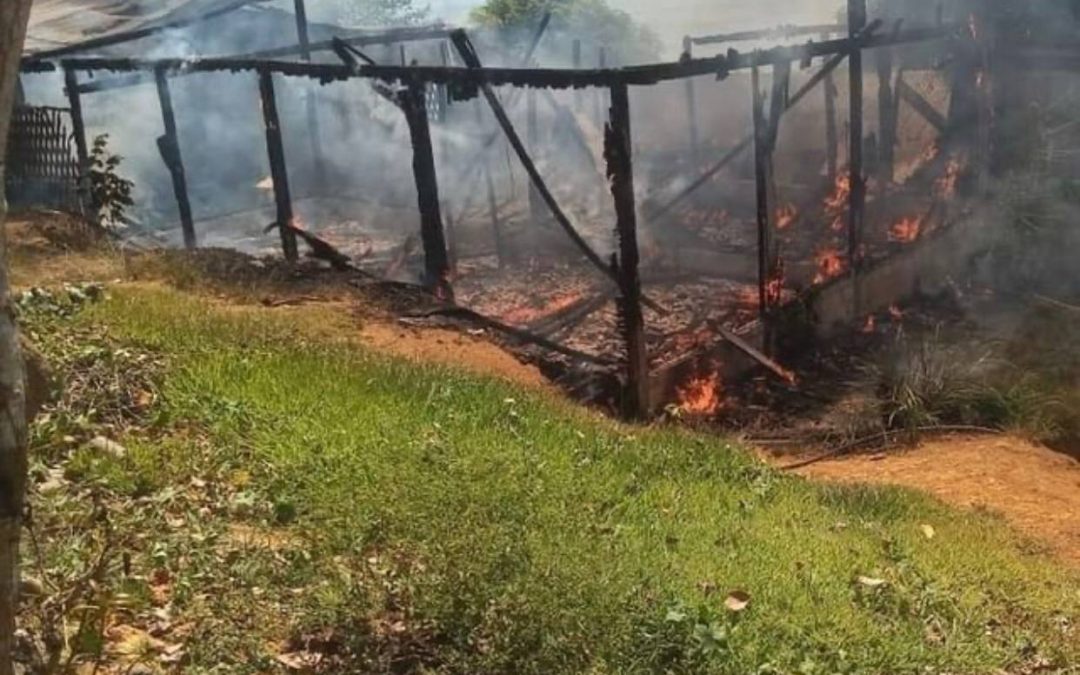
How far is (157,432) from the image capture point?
5.48 meters

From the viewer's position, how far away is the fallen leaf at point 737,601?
14.4 feet

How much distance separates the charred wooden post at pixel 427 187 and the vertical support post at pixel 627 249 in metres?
→ 2.34

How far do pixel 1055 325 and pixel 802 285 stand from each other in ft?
8.96

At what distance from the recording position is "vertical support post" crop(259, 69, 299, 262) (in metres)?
11.8

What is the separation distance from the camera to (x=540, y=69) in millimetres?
8586

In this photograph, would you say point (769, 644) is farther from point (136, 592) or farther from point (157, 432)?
point (157, 432)

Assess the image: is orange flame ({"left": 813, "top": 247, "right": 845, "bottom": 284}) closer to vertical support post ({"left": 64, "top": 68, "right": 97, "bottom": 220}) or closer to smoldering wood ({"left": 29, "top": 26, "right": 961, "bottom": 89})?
smoldering wood ({"left": 29, "top": 26, "right": 961, "bottom": 89})

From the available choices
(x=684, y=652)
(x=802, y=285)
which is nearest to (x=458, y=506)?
(x=684, y=652)

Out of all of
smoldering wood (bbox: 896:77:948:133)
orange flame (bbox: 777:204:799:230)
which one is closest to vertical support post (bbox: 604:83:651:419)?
orange flame (bbox: 777:204:799:230)

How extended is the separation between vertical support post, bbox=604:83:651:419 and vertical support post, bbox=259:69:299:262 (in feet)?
15.3

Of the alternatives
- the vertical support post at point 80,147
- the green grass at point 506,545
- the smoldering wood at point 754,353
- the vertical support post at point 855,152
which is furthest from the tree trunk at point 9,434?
the vertical support post at point 80,147

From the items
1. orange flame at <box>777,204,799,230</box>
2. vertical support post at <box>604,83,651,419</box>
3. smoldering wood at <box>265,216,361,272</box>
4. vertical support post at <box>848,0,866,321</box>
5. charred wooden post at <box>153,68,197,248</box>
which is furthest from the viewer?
orange flame at <box>777,204,799,230</box>

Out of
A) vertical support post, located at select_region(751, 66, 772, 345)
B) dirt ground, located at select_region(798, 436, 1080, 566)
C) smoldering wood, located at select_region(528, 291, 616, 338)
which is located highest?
vertical support post, located at select_region(751, 66, 772, 345)

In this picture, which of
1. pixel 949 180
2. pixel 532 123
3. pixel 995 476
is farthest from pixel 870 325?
pixel 532 123
